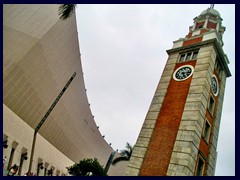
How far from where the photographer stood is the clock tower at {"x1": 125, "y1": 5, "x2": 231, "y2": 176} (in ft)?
49.8

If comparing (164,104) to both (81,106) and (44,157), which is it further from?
(81,106)

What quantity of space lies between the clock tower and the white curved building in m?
9.88

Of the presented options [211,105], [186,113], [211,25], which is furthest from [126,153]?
[211,25]

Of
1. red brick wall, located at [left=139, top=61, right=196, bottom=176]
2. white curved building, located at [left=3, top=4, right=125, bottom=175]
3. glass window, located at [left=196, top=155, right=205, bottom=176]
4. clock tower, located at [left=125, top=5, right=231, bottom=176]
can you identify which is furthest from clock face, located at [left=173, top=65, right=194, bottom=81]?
white curved building, located at [left=3, top=4, right=125, bottom=175]

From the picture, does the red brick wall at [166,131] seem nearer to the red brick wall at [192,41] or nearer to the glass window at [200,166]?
the glass window at [200,166]

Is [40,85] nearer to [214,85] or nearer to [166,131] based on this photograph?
[166,131]

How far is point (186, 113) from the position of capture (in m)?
16.2

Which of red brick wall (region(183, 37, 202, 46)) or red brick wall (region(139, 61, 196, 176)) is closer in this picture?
red brick wall (region(139, 61, 196, 176))

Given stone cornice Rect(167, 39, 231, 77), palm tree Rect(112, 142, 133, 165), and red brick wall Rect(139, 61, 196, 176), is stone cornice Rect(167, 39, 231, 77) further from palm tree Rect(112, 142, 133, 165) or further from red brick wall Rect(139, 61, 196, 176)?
palm tree Rect(112, 142, 133, 165)

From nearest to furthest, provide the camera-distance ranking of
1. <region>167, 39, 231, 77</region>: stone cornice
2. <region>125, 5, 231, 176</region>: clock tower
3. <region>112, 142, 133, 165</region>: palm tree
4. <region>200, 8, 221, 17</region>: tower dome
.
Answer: <region>125, 5, 231, 176</region>: clock tower → <region>167, 39, 231, 77</region>: stone cornice → <region>200, 8, 221, 17</region>: tower dome → <region>112, 142, 133, 165</region>: palm tree

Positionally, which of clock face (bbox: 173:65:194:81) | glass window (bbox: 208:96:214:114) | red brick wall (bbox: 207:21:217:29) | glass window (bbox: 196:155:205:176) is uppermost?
red brick wall (bbox: 207:21:217:29)

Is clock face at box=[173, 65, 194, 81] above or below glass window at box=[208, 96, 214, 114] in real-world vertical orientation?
above

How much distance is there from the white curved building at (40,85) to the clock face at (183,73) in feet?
34.8

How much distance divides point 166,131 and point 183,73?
14.0 feet
